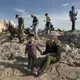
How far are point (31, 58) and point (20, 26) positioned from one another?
5679mm

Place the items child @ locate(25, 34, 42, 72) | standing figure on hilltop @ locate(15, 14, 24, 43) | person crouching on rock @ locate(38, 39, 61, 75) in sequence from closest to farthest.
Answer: person crouching on rock @ locate(38, 39, 61, 75), child @ locate(25, 34, 42, 72), standing figure on hilltop @ locate(15, 14, 24, 43)

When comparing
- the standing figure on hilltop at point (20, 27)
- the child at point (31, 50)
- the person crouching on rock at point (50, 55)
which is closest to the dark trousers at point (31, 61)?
the child at point (31, 50)

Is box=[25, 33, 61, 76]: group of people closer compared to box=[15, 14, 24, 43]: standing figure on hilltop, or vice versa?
box=[25, 33, 61, 76]: group of people

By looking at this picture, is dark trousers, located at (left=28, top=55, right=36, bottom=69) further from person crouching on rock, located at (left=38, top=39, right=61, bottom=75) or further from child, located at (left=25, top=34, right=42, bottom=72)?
person crouching on rock, located at (left=38, top=39, right=61, bottom=75)

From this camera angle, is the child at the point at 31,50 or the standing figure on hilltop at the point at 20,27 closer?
the child at the point at 31,50

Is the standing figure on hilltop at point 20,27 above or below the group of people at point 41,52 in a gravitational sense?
above

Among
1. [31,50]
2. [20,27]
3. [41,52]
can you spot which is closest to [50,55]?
[41,52]

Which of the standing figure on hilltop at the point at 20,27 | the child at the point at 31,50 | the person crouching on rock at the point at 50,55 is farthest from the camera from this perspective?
the standing figure on hilltop at the point at 20,27

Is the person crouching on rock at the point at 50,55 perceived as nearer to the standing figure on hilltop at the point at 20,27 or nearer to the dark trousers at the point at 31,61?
the dark trousers at the point at 31,61

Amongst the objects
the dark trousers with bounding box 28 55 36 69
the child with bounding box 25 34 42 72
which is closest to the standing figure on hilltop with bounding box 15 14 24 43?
the child with bounding box 25 34 42 72

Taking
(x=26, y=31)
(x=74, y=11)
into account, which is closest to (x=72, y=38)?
(x=74, y=11)

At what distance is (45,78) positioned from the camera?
8242 millimetres

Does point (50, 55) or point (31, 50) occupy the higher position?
point (31, 50)

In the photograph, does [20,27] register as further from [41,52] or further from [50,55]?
[50,55]
